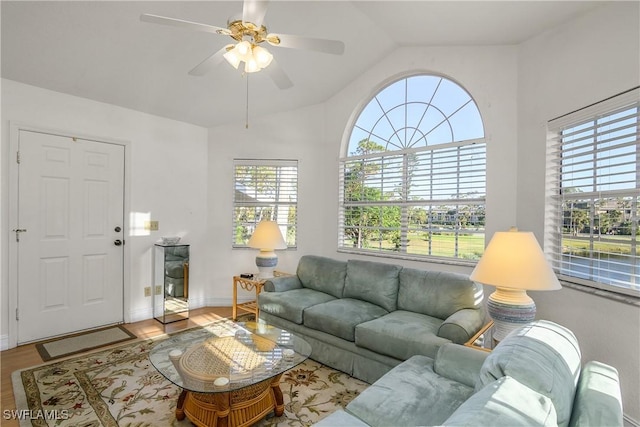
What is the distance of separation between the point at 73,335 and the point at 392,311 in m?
3.26

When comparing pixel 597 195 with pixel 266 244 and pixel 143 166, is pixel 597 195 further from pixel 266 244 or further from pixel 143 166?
pixel 143 166

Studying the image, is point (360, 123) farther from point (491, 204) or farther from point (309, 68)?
point (491, 204)

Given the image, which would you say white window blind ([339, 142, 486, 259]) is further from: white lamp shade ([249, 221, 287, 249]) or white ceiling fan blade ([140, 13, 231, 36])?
white ceiling fan blade ([140, 13, 231, 36])

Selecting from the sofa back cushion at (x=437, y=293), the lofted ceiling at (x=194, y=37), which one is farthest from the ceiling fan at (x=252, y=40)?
the sofa back cushion at (x=437, y=293)

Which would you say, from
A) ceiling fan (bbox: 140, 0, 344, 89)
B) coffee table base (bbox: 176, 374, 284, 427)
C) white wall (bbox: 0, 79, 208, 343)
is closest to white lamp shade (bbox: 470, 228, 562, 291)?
coffee table base (bbox: 176, 374, 284, 427)

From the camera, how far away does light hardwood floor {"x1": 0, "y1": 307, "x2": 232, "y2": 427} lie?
2291mm

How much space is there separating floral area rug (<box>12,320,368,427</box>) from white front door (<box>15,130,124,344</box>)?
0.79 metres

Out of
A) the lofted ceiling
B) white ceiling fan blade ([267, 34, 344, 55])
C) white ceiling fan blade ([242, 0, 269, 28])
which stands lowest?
white ceiling fan blade ([267, 34, 344, 55])

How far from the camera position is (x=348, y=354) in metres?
2.64

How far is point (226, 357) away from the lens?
2.12 metres

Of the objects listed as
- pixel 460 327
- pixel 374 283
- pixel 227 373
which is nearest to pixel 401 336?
pixel 460 327

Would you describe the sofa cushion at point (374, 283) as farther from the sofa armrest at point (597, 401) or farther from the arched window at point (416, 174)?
the sofa armrest at point (597, 401)

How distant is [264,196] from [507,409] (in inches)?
157

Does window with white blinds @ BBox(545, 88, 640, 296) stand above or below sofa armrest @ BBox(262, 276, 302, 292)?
above
